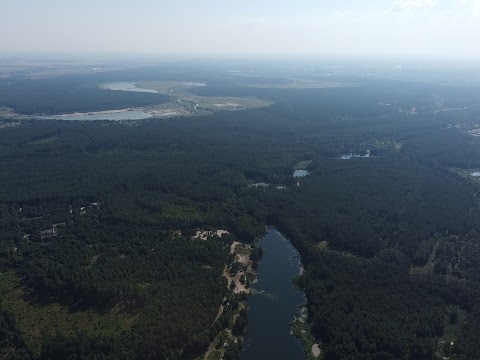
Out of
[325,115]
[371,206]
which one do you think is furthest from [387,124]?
[371,206]

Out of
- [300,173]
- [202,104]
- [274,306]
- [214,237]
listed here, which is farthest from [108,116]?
[274,306]

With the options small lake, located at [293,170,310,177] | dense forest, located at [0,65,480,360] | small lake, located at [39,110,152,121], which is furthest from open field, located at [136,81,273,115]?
small lake, located at [293,170,310,177]

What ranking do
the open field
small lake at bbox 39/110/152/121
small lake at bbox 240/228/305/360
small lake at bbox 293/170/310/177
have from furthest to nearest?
the open field < small lake at bbox 39/110/152/121 < small lake at bbox 293/170/310/177 < small lake at bbox 240/228/305/360

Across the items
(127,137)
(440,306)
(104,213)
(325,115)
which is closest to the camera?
(440,306)

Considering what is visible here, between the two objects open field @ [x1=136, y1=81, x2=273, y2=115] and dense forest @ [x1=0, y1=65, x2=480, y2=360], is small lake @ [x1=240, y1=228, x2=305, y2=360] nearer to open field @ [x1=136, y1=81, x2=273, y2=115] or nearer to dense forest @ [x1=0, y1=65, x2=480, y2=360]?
dense forest @ [x1=0, y1=65, x2=480, y2=360]

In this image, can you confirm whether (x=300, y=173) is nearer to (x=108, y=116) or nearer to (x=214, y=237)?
(x=214, y=237)

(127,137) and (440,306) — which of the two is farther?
(127,137)

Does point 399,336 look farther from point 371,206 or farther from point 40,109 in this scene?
point 40,109
